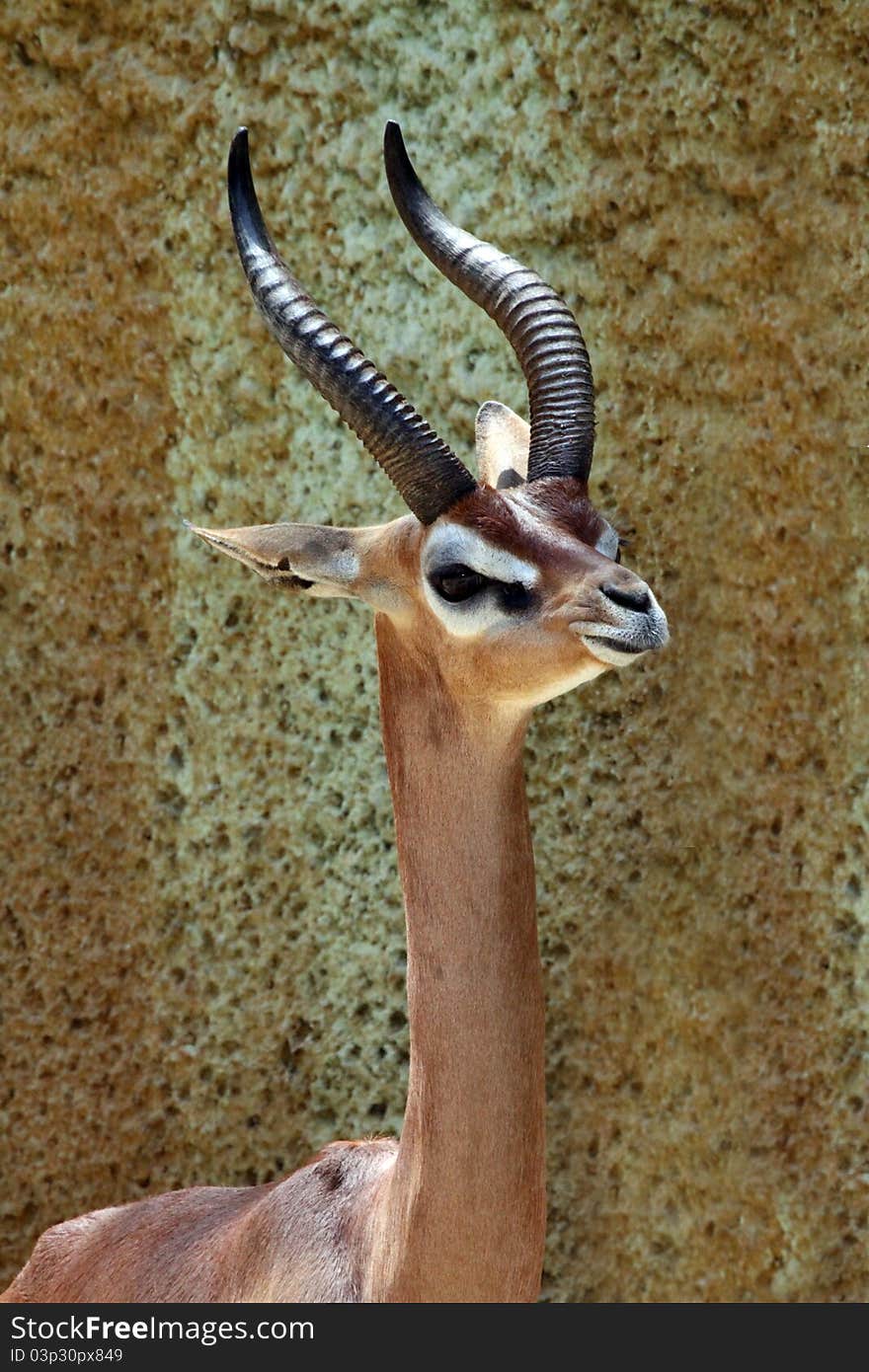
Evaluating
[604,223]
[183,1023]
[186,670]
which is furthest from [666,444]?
[183,1023]

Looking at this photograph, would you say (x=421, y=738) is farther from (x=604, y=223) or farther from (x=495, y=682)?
(x=604, y=223)

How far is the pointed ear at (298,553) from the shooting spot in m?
3.39

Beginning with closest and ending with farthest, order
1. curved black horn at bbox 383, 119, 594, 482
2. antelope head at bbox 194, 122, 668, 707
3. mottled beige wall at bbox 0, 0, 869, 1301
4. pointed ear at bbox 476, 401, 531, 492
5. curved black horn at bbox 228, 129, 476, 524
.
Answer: antelope head at bbox 194, 122, 668, 707 → curved black horn at bbox 228, 129, 476, 524 → curved black horn at bbox 383, 119, 594, 482 → pointed ear at bbox 476, 401, 531, 492 → mottled beige wall at bbox 0, 0, 869, 1301

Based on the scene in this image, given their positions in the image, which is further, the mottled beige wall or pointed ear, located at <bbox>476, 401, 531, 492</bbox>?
the mottled beige wall

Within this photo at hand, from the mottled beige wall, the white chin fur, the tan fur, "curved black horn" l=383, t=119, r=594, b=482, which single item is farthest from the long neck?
the mottled beige wall

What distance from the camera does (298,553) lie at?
3.39 metres

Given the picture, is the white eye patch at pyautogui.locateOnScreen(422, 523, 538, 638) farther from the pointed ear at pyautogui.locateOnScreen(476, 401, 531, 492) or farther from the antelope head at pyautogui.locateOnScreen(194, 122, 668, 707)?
the pointed ear at pyautogui.locateOnScreen(476, 401, 531, 492)

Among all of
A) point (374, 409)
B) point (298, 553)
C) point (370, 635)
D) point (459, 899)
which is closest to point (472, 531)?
point (374, 409)

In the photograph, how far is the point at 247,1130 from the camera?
Answer: 16.1 ft

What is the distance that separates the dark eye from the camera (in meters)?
3.16

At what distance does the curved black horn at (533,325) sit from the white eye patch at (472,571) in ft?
0.86

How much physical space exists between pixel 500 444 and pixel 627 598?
3.03ft

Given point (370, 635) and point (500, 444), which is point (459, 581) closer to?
point (500, 444)

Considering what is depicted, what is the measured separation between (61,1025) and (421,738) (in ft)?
6.73
